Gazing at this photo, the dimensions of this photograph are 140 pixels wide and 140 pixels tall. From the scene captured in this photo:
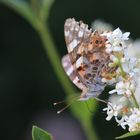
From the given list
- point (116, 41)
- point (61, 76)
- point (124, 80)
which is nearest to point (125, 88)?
point (124, 80)

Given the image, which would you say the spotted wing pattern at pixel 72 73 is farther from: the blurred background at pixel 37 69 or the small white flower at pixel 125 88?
the blurred background at pixel 37 69

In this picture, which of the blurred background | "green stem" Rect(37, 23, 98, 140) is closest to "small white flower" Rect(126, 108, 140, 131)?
"green stem" Rect(37, 23, 98, 140)

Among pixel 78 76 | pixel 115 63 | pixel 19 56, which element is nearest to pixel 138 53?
pixel 78 76

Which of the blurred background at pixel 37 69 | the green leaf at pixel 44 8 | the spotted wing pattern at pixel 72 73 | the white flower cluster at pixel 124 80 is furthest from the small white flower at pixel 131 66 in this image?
the blurred background at pixel 37 69

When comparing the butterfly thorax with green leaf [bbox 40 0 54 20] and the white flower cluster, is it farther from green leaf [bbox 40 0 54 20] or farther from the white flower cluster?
green leaf [bbox 40 0 54 20]

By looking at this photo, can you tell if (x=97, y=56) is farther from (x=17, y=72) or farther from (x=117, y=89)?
(x=17, y=72)

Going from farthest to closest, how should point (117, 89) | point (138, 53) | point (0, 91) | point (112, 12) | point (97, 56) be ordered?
1. point (112, 12)
2. point (0, 91)
3. point (138, 53)
4. point (97, 56)
5. point (117, 89)

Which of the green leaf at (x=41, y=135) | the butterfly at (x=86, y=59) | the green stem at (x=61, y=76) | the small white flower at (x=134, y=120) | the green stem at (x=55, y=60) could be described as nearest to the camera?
the green leaf at (x=41, y=135)
